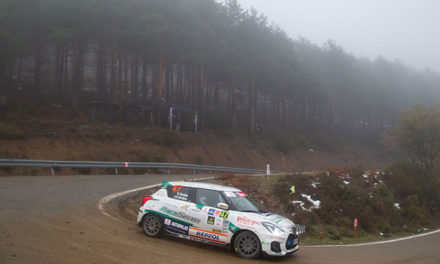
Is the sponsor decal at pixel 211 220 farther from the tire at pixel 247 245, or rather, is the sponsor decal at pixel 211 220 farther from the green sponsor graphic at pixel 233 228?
the tire at pixel 247 245

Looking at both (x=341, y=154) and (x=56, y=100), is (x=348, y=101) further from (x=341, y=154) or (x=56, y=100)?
(x=56, y=100)

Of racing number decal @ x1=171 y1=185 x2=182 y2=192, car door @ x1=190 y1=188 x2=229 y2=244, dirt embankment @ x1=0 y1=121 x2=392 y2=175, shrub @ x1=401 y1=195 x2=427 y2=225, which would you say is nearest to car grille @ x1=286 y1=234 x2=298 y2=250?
car door @ x1=190 y1=188 x2=229 y2=244

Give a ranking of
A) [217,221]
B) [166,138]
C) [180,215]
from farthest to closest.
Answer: [166,138] < [180,215] < [217,221]

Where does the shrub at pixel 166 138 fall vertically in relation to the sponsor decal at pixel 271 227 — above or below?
above

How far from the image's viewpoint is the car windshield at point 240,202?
28.3 feet

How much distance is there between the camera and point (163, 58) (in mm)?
38312

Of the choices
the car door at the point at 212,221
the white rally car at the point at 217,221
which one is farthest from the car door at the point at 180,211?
the car door at the point at 212,221

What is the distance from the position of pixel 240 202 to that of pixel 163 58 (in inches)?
1255

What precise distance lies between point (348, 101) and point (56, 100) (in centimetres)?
5626

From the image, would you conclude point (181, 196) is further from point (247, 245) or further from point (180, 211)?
point (247, 245)

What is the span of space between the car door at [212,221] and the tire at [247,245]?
1.09ft

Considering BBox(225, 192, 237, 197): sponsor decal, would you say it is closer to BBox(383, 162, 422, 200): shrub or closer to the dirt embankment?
the dirt embankment

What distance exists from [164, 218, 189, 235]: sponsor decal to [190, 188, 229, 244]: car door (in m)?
0.21

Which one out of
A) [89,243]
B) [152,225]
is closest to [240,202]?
[152,225]
